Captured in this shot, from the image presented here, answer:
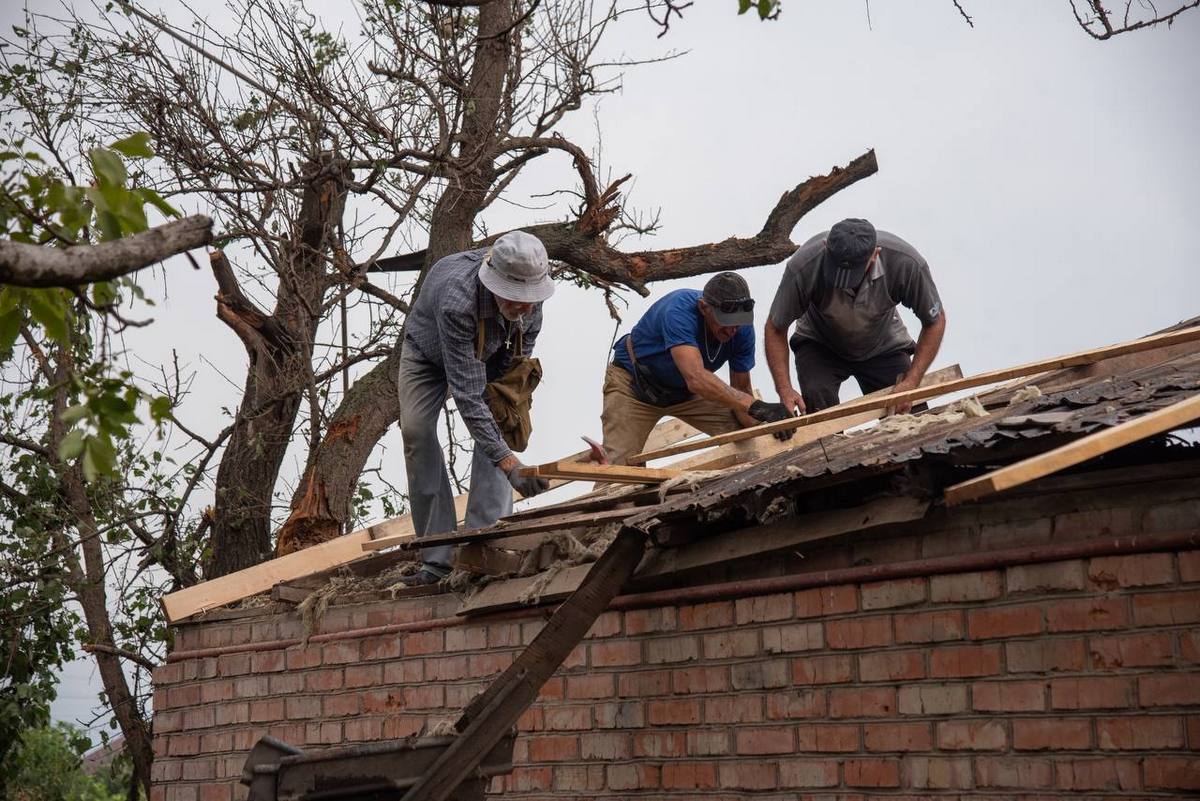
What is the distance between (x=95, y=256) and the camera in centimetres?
268

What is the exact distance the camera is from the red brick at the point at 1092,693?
3.58m

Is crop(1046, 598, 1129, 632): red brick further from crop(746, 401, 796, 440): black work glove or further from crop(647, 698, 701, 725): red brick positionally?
crop(746, 401, 796, 440): black work glove

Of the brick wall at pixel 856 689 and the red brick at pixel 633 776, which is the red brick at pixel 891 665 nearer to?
the brick wall at pixel 856 689

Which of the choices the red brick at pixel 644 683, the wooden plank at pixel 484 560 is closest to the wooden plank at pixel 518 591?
the wooden plank at pixel 484 560

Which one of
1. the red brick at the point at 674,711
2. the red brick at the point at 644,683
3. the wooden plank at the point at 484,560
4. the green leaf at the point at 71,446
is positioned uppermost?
the wooden plank at the point at 484,560

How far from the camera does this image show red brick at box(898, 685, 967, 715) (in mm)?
3898

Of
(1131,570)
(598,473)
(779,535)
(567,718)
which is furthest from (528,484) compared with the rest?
(1131,570)

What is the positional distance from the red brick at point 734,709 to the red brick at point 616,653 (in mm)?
373

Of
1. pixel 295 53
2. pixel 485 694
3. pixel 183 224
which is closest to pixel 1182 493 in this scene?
pixel 485 694

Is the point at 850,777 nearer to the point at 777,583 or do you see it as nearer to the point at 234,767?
the point at 777,583

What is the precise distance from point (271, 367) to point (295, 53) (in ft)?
8.00

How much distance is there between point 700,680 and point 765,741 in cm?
36

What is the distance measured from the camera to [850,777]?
410 centimetres

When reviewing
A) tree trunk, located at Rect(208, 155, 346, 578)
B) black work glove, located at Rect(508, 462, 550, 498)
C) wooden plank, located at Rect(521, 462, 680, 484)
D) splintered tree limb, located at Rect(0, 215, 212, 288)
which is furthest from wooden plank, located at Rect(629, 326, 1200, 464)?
tree trunk, located at Rect(208, 155, 346, 578)
